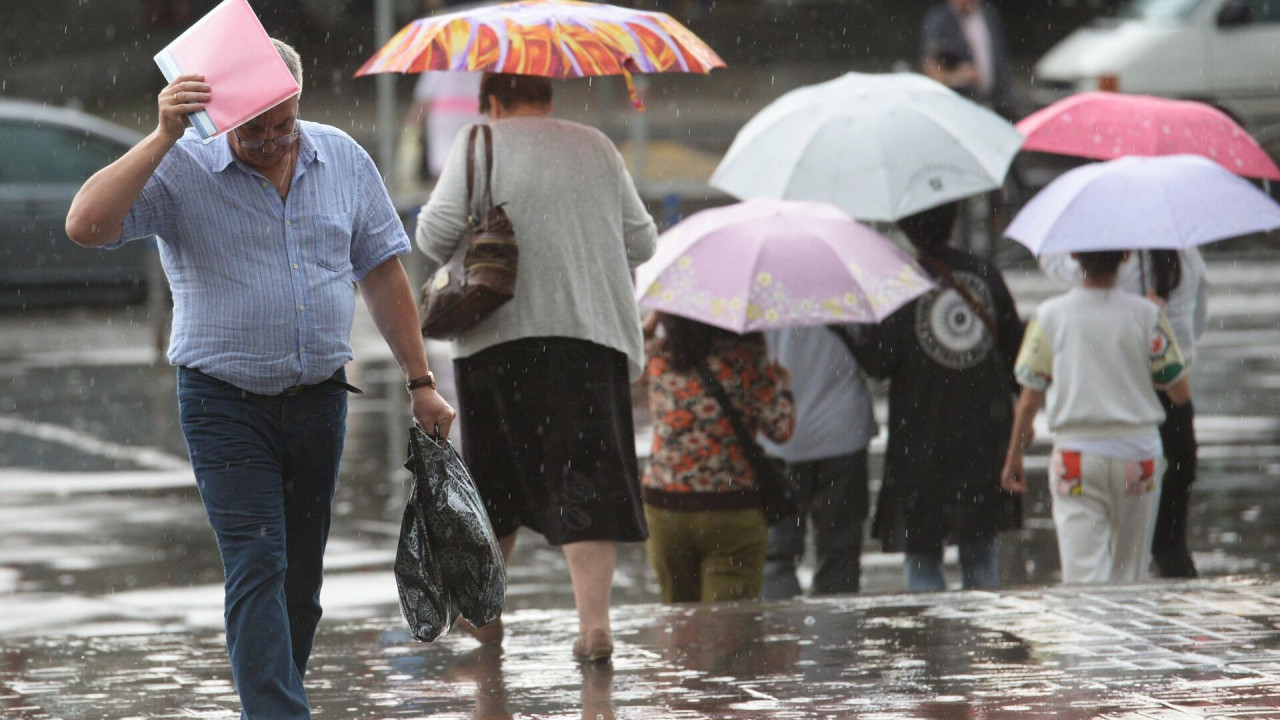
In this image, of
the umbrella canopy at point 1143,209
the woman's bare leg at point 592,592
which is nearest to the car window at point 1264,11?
the umbrella canopy at point 1143,209

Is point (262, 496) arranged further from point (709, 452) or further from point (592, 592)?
point (709, 452)

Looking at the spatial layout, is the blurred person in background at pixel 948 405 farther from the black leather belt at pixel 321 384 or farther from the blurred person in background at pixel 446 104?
the blurred person in background at pixel 446 104

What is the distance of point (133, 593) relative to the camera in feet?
24.9

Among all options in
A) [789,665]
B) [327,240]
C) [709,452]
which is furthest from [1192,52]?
[327,240]

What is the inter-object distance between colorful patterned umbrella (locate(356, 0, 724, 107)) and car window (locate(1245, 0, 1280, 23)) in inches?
599

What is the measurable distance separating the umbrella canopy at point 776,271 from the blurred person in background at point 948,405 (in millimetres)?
216

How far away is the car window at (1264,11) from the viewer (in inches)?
786

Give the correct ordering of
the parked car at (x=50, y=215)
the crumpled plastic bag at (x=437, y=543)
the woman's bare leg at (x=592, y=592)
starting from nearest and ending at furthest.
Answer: the crumpled plastic bag at (x=437, y=543) → the woman's bare leg at (x=592, y=592) → the parked car at (x=50, y=215)

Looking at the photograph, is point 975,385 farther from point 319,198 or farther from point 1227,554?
point 319,198

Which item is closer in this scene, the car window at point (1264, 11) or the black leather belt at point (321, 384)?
the black leather belt at point (321, 384)

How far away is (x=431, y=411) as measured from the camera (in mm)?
5023

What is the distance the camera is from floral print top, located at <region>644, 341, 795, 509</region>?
6367mm

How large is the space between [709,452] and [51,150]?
12398mm

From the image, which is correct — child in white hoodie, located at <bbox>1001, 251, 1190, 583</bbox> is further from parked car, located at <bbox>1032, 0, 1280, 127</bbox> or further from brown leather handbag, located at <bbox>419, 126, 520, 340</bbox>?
parked car, located at <bbox>1032, 0, 1280, 127</bbox>
